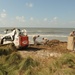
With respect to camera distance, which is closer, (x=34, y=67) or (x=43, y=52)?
(x=34, y=67)

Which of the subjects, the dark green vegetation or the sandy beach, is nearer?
the dark green vegetation

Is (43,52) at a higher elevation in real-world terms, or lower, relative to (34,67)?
lower

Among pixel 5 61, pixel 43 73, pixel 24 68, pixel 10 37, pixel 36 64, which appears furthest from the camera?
pixel 10 37

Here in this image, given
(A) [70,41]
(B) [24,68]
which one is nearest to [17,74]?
(B) [24,68]

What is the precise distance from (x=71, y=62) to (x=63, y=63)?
0.34 m

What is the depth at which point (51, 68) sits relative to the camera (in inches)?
263

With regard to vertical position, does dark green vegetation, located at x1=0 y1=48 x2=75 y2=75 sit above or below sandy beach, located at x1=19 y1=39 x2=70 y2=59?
above

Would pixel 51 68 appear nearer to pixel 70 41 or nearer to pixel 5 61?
pixel 5 61

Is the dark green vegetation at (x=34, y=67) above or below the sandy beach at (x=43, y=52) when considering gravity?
above

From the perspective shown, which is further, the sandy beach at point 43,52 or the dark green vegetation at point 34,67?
the sandy beach at point 43,52

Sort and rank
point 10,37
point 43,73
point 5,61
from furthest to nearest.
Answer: point 10,37
point 5,61
point 43,73

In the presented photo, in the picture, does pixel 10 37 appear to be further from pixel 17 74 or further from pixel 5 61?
pixel 17 74

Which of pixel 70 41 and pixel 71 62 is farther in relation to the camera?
pixel 70 41

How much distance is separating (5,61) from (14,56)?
443mm
